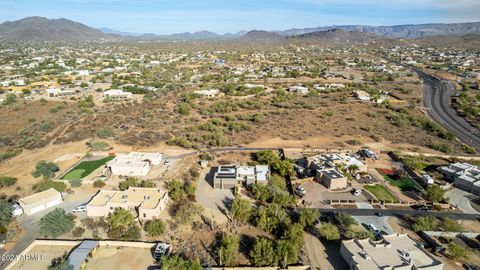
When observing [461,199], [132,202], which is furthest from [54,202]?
[461,199]

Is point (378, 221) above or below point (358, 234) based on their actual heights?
below

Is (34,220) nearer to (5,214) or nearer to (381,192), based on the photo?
(5,214)

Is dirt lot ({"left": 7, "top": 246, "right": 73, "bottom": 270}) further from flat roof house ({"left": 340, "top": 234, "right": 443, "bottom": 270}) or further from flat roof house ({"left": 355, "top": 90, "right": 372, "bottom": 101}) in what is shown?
flat roof house ({"left": 355, "top": 90, "right": 372, "bottom": 101})

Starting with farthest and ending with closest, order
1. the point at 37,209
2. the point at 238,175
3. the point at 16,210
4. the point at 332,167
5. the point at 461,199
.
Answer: the point at 332,167 → the point at 238,175 → the point at 461,199 → the point at 37,209 → the point at 16,210

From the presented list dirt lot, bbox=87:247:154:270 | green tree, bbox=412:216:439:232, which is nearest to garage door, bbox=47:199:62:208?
dirt lot, bbox=87:247:154:270

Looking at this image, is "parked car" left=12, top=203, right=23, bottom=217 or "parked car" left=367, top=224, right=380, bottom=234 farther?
"parked car" left=12, top=203, right=23, bottom=217

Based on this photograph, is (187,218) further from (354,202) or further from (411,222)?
(411,222)

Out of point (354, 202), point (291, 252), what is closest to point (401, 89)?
point (354, 202)
